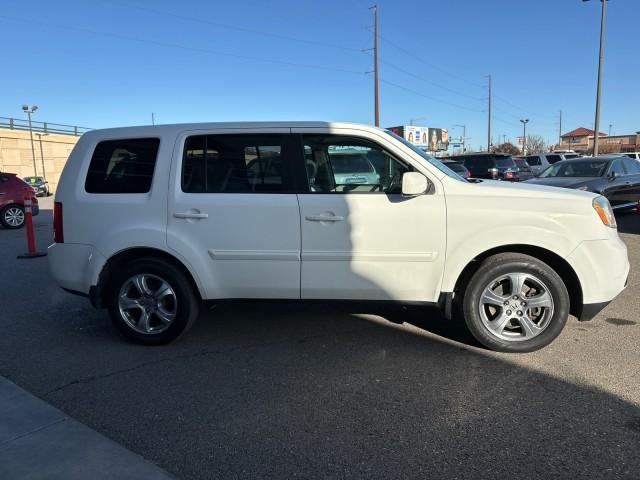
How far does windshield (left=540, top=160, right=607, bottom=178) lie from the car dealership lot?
266 inches

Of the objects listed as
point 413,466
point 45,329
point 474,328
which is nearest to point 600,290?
point 474,328

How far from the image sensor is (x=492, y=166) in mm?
18000

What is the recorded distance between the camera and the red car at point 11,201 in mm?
13898

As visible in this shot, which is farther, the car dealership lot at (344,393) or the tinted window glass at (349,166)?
the tinted window glass at (349,166)

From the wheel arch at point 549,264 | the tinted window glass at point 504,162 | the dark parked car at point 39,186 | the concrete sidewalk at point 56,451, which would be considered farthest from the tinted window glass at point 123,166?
the dark parked car at point 39,186

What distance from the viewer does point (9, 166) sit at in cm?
4791

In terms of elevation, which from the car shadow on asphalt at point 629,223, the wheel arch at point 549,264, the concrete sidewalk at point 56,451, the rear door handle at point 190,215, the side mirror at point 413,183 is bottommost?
the concrete sidewalk at point 56,451

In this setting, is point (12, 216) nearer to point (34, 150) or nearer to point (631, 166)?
point (631, 166)

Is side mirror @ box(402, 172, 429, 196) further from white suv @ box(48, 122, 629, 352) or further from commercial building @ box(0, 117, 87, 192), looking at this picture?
commercial building @ box(0, 117, 87, 192)

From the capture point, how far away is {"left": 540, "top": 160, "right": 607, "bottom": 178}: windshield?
1080 centimetres

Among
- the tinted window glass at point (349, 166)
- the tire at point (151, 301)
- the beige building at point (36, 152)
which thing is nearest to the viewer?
the tinted window glass at point (349, 166)

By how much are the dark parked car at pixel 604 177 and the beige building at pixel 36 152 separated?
45.4 meters

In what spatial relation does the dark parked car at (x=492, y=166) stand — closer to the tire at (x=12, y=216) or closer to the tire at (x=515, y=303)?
the tire at (x=515, y=303)

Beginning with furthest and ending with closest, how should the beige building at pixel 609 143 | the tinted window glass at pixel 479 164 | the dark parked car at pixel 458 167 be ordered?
1. the beige building at pixel 609 143
2. the tinted window glass at pixel 479 164
3. the dark parked car at pixel 458 167
